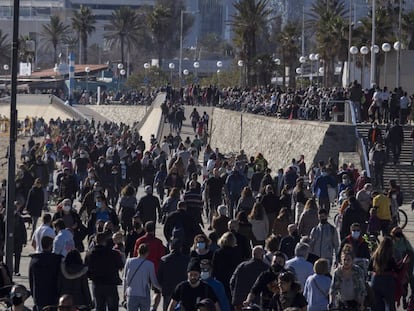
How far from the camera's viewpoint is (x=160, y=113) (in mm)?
65000

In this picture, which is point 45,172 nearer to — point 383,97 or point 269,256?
point 383,97

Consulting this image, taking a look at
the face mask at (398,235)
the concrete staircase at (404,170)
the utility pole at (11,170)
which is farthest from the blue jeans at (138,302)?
the concrete staircase at (404,170)

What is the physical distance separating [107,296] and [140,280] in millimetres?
505

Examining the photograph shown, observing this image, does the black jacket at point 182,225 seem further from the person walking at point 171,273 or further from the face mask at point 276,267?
the face mask at point 276,267

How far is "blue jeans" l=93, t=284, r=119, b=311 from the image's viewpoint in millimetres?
16812

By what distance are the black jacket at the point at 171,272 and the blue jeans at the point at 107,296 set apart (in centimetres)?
54

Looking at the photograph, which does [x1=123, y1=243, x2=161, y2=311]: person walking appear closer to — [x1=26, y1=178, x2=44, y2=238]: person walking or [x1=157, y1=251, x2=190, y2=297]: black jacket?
[x1=157, y1=251, x2=190, y2=297]: black jacket

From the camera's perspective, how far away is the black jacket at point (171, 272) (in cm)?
1659

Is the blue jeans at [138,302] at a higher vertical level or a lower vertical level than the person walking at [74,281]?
lower

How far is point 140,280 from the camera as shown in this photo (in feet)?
54.2

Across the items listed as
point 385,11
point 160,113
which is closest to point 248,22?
point 385,11

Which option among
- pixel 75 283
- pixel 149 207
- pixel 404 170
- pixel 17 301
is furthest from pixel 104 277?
pixel 404 170

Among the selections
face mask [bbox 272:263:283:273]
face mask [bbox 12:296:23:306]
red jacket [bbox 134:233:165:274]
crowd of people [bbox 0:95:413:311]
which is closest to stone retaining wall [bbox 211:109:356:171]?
crowd of people [bbox 0:95:413:311]

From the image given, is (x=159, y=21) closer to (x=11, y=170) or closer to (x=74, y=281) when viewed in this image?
(x=11, y=170)
